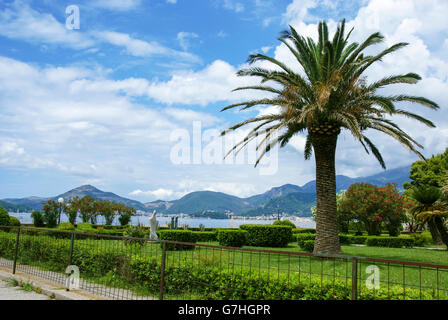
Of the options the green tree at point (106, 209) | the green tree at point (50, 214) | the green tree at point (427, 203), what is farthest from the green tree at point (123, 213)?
the green tree at point (427, 203)

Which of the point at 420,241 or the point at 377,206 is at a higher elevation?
the point at 377,206

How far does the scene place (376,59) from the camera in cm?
1312

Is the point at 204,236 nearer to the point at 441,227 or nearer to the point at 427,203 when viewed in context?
the point at 427,203

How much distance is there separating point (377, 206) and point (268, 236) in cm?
1474

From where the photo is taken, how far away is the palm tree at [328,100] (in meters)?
13.4

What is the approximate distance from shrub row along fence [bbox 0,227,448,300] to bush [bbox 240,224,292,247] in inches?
358

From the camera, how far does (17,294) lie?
24.0ft

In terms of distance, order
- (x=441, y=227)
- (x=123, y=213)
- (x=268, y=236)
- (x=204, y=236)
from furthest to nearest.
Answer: (x=123, y=213)
(x=441, y=227)
(x=204, y=236)
(x=268, y=236)

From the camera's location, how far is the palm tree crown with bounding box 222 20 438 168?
43.4 feet

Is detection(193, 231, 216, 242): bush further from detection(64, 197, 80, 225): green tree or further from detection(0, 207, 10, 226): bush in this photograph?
detection(64, 197, 80, 225): green tree

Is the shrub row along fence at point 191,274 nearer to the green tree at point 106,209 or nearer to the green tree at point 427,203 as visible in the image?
the green tree at point 427,203

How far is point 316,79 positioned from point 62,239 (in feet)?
36.0

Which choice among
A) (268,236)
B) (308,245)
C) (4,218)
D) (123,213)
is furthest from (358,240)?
(123,213)

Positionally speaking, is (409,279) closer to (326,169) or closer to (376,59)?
(326,169)
